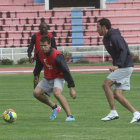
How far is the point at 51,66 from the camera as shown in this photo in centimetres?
1005

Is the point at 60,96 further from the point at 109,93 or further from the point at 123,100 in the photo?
the point at 123,100

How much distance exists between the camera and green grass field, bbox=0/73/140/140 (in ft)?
27.0

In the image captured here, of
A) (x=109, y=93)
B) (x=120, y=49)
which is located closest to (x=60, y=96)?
(x=109, y=93)

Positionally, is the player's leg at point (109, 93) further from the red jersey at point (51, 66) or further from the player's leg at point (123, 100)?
the red jersey at point (51, 66)

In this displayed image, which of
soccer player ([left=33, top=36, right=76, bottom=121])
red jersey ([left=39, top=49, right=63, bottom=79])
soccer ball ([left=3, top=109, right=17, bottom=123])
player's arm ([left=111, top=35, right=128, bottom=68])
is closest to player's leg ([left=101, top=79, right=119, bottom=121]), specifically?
player's arm ([left=111, top=35, right=128, bottom=68])

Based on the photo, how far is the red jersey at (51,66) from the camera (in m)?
9.95

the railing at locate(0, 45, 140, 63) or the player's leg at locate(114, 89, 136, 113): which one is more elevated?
the player's leg at locate(114, 89, 136, 113)

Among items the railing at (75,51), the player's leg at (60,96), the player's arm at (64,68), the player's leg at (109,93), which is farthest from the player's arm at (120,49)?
the railing at (75,51)

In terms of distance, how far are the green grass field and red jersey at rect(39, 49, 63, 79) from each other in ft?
2.74

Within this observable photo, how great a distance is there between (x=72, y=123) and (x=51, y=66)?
1104mm

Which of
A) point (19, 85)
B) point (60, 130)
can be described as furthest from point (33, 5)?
point (60, 130)

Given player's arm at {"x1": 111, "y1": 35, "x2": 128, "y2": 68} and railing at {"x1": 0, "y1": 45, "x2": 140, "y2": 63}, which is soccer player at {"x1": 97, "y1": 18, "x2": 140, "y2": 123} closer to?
player's arm at {"x1": 111, "y1": 35, "x2": 128, "y2": 68}

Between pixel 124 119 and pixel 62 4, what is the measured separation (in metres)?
32.9

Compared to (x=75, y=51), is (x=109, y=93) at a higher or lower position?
higher
